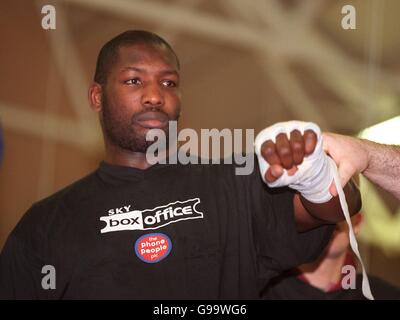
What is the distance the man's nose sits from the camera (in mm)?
1166

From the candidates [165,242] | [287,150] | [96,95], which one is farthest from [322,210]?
[96,95]

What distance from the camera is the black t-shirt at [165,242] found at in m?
1.03

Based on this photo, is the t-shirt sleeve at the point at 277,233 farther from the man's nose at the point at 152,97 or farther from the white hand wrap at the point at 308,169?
the man's nose at the point at 152,97

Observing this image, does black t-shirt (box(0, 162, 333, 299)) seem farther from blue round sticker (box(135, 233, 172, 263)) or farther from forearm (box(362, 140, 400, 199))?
forearm (box(362, 140, 400, 199))

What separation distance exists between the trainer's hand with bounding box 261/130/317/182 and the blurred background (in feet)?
4.56

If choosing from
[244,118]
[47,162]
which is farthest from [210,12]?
[47,162]

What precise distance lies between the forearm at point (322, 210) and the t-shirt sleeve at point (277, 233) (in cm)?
1

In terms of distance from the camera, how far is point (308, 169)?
82 cm

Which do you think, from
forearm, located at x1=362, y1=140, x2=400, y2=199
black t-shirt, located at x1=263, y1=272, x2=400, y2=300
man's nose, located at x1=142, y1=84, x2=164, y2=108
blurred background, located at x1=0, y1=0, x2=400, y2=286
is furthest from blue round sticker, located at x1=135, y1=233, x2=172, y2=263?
blurred background, located at x1=0, y1=0, x2=400, y2=286

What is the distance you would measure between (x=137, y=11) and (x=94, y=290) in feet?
6.69

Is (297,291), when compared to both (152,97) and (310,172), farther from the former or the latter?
(310,172)

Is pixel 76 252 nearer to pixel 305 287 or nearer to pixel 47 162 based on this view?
pixel 305 287
